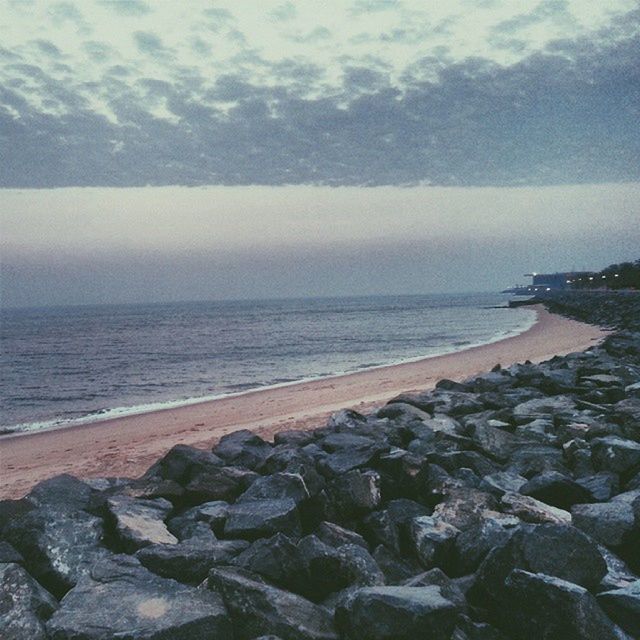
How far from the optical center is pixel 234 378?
2289 centimetres

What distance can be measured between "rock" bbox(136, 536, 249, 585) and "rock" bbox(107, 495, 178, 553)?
0.26 meters

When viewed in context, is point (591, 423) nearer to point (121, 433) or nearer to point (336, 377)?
point (121, 433)

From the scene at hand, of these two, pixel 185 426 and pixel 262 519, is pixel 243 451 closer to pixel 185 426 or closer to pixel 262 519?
pixel 262 519

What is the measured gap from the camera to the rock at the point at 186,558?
345cm

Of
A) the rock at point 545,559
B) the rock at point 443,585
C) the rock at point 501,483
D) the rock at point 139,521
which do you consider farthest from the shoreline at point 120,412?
the rock at point 545,559

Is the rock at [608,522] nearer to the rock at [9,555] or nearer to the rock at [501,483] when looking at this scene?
the rock at [501,483]

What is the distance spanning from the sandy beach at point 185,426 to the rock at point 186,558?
446 cm

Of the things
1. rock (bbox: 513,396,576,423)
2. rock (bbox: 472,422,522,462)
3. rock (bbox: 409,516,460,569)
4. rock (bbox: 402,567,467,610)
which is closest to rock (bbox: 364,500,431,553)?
rock (bbox: 409,516,460,569)

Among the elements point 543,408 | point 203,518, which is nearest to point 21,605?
point 203,518

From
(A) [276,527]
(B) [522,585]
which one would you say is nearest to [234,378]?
(A) [276,527]

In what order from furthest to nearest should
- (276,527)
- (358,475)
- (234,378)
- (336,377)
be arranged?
(234,378) → (336,377) → (358,475) → (276,527)

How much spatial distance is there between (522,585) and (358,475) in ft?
6.79

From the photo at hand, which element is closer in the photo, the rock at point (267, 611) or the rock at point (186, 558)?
the rock at point (267, 611)

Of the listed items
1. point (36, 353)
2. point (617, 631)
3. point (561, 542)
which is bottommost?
point (36, 353)
